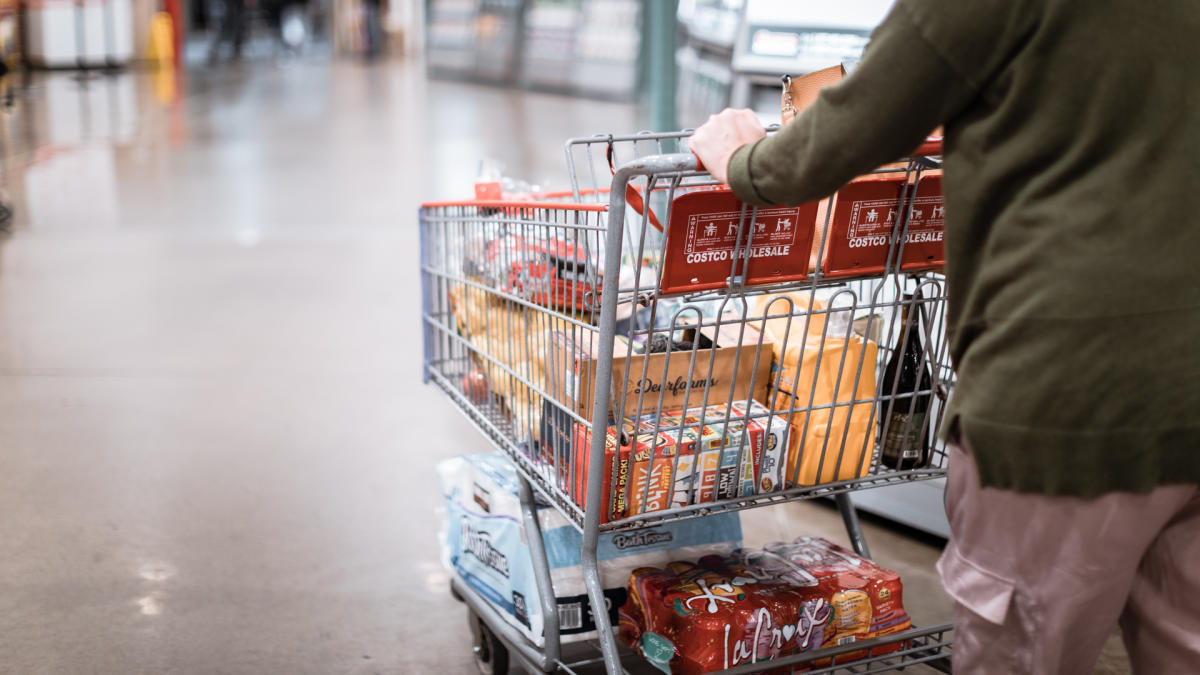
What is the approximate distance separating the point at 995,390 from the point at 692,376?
0.60 meters

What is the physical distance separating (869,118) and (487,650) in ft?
4.94

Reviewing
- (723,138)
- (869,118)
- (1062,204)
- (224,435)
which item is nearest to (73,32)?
(224,435)

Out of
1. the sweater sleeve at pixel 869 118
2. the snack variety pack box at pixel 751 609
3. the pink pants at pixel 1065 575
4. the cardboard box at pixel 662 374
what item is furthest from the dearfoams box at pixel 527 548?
the sweater sleeve at pixel 869 118

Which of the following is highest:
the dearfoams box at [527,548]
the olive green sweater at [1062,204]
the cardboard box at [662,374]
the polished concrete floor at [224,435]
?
the olive green sweater at [1062,204]

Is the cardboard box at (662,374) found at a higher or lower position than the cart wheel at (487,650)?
higher

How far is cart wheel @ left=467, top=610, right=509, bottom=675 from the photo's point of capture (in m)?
2.30

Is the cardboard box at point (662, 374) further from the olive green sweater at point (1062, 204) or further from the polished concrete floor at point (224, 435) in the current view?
the polished concrete floor at point (224, 435)

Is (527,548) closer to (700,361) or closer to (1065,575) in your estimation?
(700,361)

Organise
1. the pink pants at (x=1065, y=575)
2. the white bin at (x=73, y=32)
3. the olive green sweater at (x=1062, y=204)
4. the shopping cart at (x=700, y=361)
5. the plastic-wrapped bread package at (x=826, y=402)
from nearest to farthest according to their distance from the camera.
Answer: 1. the olive green sweater at (x=1062, y=204)
2. the pink pants at (x=1065, y=575)
3. the shopping cart at (x=700, y=361)
4. the plastic-wrapped bread package at (x=826, y=402)
5. the white bin at (x=73, y=32)

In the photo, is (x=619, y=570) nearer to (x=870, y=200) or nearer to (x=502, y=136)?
(x=870, y=200)

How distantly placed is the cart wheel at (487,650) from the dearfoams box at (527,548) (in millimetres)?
79

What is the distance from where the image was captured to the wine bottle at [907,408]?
77.7 inches

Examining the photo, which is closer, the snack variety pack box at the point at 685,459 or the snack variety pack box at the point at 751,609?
the snack variety pack box at the point at 685,459

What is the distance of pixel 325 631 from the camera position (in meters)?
2.53
